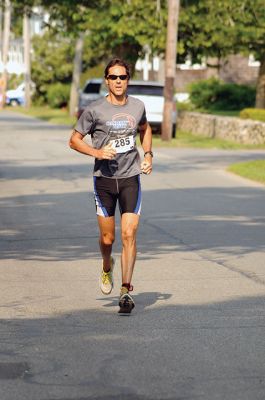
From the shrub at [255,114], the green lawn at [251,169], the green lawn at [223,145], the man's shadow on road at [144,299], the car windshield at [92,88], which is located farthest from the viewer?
the car windshield at [92,88]

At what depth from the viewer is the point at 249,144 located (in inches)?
1502

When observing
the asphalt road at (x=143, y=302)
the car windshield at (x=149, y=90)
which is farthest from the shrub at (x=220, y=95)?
the asphalt road at (x=143, y=302)

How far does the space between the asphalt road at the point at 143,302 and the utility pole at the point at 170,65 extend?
16.0m

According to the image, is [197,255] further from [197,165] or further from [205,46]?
[205,46]

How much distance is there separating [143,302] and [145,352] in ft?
7.88

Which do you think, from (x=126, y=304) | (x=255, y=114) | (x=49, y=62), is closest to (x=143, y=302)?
(x=126, y=304)

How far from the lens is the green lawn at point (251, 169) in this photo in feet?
83.6

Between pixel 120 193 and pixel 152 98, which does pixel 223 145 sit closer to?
pixel 152 98

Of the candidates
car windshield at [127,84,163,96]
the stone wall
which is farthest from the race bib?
car windshield at [127,84,163,96]

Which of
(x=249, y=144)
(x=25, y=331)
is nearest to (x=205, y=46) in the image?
(x=249, y=144)

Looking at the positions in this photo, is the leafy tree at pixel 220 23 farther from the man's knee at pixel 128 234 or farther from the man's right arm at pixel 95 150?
the man's knee at pixel 128 234

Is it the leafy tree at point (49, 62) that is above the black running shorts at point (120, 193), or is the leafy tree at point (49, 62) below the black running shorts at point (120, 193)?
below

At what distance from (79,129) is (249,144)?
2805 centimetres

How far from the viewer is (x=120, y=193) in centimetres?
1046
